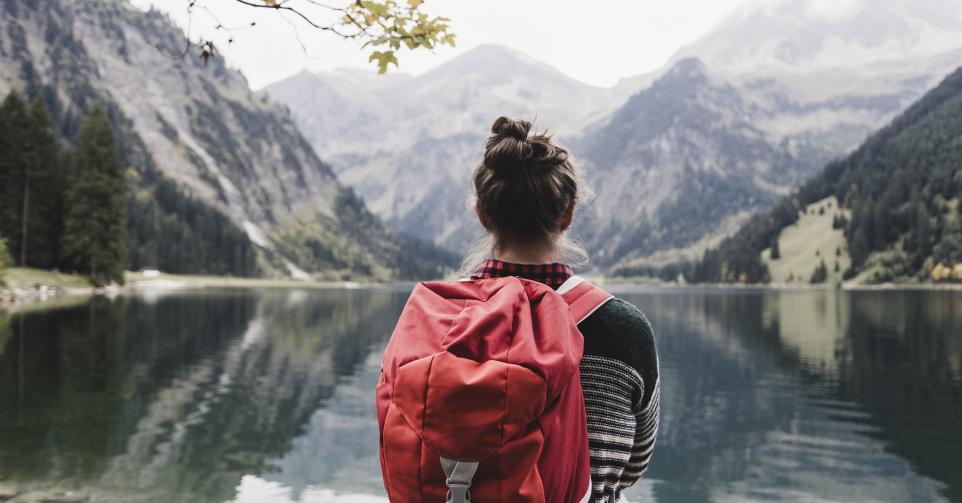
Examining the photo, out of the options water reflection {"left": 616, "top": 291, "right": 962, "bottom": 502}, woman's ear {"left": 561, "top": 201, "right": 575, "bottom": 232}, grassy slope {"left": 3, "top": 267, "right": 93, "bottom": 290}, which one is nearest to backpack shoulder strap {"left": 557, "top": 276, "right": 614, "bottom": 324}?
woman's ear {"left": 561, "top": 201, "right": 575, "bottom": 232}

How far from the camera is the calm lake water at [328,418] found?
17.3 metres

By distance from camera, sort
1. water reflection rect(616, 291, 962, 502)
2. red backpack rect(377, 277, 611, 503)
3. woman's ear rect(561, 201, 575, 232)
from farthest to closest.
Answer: water reflection rect(616, 291, 962, 502), woman's ear rect(561, 201, 575, 232), red backpack rect(377, 277, 611, 503)

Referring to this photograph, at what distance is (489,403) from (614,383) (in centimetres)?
82

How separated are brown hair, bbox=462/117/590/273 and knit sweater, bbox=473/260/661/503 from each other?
8.3 inches

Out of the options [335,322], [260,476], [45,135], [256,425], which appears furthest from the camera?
[45,135]

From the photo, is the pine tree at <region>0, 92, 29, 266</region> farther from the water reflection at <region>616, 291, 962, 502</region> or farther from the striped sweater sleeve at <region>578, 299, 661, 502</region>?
the striped sweater sleeve at <region>578, 299, 661, 502</region>

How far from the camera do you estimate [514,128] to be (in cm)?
366

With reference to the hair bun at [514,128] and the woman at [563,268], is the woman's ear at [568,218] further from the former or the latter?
the hair bun at [514,128]

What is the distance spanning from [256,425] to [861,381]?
2848 centimetres

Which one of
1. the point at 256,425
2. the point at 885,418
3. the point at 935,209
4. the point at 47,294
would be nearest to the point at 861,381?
the point at 885,418

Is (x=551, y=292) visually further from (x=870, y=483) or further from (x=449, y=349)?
(x=870, y=483)

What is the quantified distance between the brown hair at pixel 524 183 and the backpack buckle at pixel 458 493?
4.29 feet

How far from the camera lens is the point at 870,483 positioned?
60.3 feet

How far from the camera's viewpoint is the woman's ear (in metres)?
3.85
